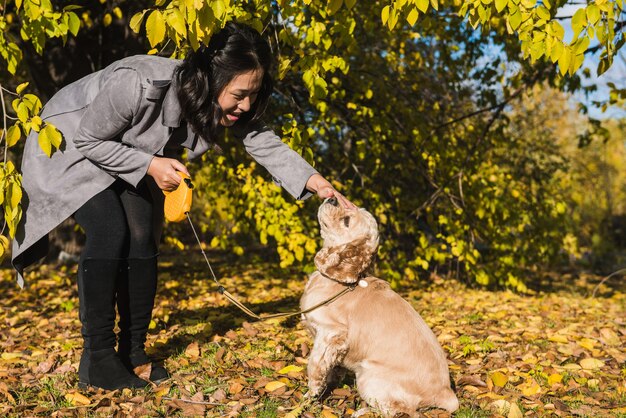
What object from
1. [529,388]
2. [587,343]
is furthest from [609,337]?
[529,388]

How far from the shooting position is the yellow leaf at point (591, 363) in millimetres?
4103

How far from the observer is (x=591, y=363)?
4141 millimetres

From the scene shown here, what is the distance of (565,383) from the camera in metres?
3.77

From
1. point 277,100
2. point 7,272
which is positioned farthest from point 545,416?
point 7,272

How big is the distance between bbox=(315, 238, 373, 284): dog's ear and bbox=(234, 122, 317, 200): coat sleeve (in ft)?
1.60

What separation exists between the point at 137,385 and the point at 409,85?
19.9 feet

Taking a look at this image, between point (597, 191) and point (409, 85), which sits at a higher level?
point (409, 85)

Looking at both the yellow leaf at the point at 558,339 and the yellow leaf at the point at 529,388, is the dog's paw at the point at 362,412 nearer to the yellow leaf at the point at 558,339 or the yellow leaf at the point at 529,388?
the yellow leaf at the point at 529,388

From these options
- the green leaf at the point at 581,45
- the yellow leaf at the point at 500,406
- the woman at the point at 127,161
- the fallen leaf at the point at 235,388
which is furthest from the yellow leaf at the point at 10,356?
the green leaf at the point at 581,45

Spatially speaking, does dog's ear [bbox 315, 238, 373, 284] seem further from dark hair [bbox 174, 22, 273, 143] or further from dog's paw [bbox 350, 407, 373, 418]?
dark hair [bbox 174, 22, 273, 143]

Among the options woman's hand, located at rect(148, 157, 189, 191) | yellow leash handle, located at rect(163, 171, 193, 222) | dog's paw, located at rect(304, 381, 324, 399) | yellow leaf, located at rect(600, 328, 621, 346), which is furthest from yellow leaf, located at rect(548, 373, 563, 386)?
woman's hand, located at rect(148, 157, 189, 191)

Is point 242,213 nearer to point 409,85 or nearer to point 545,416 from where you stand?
point 409,85

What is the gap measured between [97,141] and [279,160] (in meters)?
1.01

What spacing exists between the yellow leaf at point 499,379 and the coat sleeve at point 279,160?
162 centimetres
